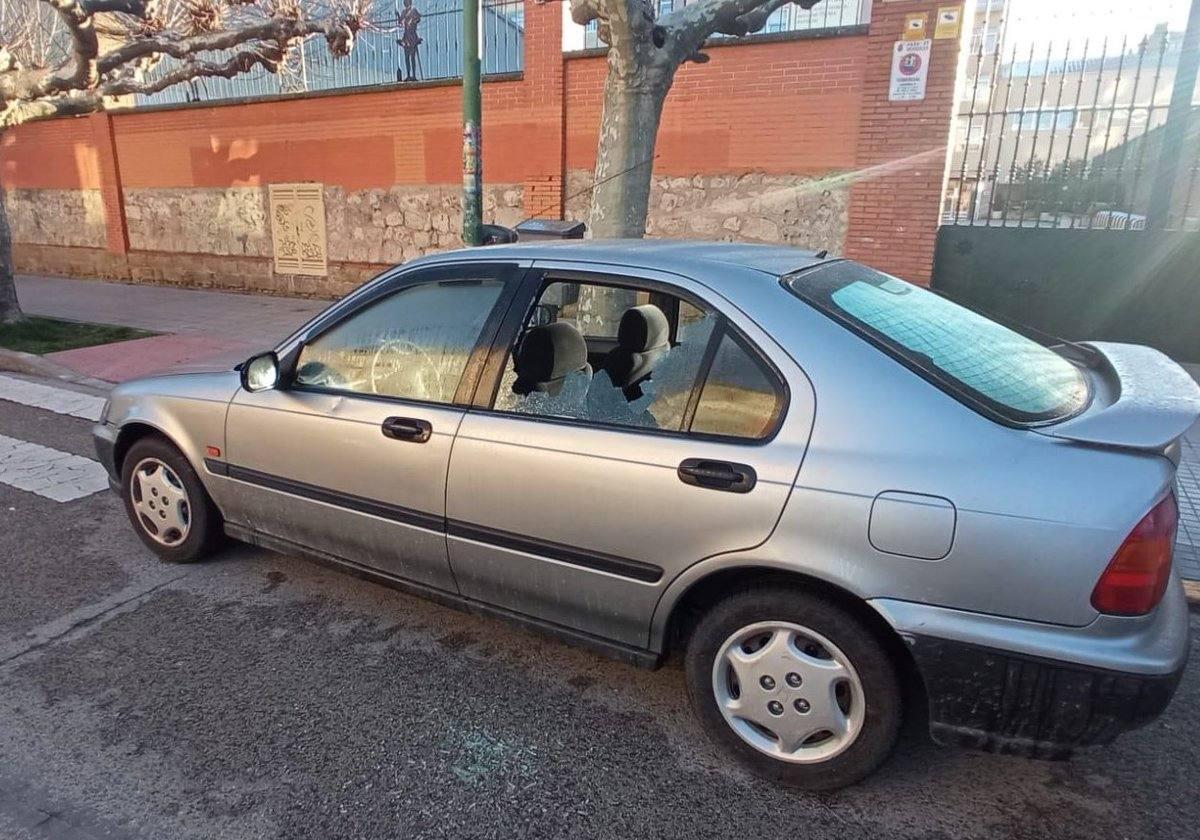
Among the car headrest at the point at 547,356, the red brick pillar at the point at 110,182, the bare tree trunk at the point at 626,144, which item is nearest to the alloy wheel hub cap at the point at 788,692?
the car headrest at the point at 547,356

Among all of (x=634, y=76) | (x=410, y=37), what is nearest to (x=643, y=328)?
(x=634, y=76)

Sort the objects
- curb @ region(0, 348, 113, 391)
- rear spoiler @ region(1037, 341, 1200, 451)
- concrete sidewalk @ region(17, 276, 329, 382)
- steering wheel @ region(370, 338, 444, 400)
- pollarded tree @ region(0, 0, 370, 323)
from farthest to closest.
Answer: pollarded tree @ region(0, 0, 370, 323) < concrete sidewalk @ region(17, 276, 329, 382) < curb @ region(0, 348, 113, 391) < steering wheel @ region(370, 338, 444, 400) < rear spoiler @ region(1037, 341, 1200, 451)

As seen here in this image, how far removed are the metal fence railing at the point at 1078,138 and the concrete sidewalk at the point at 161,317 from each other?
8203 mm

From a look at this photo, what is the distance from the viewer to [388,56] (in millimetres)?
14055

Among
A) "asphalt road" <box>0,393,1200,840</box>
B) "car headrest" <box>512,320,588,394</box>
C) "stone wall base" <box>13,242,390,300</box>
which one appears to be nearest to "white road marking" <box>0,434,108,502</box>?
"asphalt road" <box>0,393,1200,840</box>

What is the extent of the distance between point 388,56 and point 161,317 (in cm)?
601

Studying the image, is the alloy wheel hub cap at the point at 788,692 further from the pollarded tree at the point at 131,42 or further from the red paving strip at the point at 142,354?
the pollarded tree at the point at 131,42

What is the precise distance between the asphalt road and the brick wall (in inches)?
282

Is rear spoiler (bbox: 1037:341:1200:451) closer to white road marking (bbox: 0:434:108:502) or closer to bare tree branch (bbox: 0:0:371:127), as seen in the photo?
white road marking (bbox: 0:434:108:502)

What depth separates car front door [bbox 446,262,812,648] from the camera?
2393 mm

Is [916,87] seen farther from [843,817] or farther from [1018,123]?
[843,817]

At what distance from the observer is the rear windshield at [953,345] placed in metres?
2.35

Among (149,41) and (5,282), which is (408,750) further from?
(149,41)

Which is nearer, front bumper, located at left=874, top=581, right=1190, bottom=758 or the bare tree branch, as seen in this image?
front bumper, located at left=874, top=581, right=1190, bottom=758
